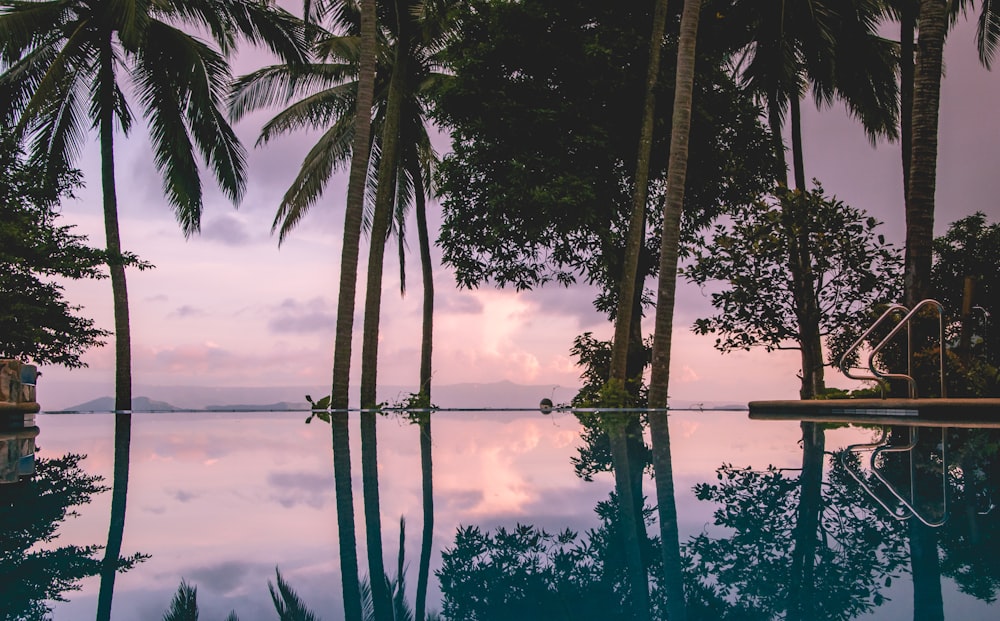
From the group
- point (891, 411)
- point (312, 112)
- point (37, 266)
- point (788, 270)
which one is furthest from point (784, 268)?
point (37, 266)

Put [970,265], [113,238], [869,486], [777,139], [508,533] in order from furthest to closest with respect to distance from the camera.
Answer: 1. [970,265]
2. [777,139]
3. [113,238]
4. [869,486]
5. [508,533]

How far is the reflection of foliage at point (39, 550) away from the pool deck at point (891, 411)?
712cm

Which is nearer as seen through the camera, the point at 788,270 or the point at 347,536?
the point at 347,536

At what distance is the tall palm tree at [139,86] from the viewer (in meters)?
14.0

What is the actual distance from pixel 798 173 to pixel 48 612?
16.5 m

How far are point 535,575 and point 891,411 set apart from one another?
25.7 ft

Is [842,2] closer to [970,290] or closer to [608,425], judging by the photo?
[970,290]

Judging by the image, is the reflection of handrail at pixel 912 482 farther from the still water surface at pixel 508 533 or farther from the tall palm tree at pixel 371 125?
the tall palm tree at pixel 371 125

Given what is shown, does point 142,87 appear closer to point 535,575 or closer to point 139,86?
point 139,86

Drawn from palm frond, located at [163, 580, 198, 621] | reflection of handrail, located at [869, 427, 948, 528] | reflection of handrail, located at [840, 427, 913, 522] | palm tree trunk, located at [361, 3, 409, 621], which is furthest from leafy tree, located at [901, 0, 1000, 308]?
palm frond, located at [163, 580, 198, 621]

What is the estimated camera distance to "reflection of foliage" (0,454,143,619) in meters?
1.77

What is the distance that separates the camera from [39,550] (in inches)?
89.3

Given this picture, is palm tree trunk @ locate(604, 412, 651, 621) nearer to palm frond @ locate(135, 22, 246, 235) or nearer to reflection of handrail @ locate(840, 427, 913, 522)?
reflection of handrail @ locate(840, 427, 913, 522)

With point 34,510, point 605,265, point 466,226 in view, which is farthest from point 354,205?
point 34,510
